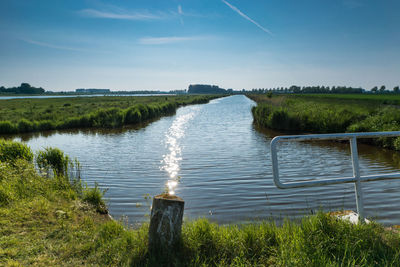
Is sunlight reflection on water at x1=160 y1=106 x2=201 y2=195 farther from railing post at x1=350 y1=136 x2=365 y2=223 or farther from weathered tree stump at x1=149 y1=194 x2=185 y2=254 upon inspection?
railing post at x1=350 y1=136 x2=365 y2=223

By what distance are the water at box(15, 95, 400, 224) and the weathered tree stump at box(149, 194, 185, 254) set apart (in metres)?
2.78

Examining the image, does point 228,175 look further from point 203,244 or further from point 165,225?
point 165,225

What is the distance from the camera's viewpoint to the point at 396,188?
797cm

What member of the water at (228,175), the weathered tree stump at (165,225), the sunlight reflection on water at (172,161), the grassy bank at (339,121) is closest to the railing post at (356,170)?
the water at (228,175)

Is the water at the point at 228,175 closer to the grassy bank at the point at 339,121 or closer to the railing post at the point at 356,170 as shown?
the railing post at the point at 356,170

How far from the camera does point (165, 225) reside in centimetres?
338

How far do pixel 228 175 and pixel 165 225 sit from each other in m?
6.65

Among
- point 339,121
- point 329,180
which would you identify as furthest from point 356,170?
point 339,121

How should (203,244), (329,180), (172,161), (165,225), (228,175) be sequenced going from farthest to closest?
(172,161) < (228,175) < (203,244) < (165,225) < (329,180)

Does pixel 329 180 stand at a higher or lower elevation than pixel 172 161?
higher

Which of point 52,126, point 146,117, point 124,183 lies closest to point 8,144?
point 124,183

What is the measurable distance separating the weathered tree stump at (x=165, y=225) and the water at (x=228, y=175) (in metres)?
2.78

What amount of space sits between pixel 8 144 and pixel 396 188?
1204 centimetres

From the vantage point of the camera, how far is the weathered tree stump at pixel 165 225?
133 inches
